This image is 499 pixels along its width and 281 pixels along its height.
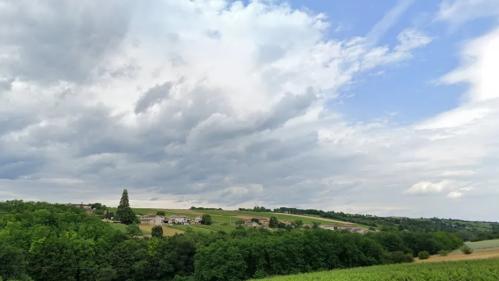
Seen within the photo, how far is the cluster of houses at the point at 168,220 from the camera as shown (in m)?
152

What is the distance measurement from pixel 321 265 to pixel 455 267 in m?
31.9

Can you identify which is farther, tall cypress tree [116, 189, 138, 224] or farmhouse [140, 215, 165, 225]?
farmhouse [140, 215, 165, 225]

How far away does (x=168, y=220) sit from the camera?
159000 mm

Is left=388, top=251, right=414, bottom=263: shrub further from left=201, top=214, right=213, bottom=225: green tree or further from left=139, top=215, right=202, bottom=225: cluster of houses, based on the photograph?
left=139, top=215, right=202, bottom=225: cluster of houses

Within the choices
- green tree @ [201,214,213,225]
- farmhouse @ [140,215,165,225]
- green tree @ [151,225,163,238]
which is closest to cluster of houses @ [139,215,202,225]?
farmhouse @ [140,215,165,225]

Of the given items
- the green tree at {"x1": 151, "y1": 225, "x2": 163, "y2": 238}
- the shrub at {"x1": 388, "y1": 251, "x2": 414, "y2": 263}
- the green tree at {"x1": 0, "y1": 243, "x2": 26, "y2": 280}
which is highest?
the green tree at {"x1": 151, "y1": 225, "x2": 163, "y2": 238}

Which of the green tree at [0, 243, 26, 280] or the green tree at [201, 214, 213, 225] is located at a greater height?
the green tree at [201, 214, 213, 225]

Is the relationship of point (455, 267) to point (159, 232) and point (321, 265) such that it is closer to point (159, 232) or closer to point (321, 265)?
point (321, 265)

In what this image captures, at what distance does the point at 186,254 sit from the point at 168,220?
210 ft

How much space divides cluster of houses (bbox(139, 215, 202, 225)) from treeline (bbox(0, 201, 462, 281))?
149 feet

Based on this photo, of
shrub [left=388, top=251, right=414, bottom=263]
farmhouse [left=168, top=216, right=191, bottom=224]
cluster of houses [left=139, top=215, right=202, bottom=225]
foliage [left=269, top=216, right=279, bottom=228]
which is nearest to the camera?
shrub [left=388, top=251, right=414, bottom=263]

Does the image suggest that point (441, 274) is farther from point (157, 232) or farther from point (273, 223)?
point (273, 223)

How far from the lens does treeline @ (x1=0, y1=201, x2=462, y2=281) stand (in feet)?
284

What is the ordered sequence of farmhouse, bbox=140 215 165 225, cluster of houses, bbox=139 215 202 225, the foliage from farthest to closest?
1. farmhouse, bbox=140 215 165 225
2. cluster of houses, bbox=139 215 202 225
3. the foliage
